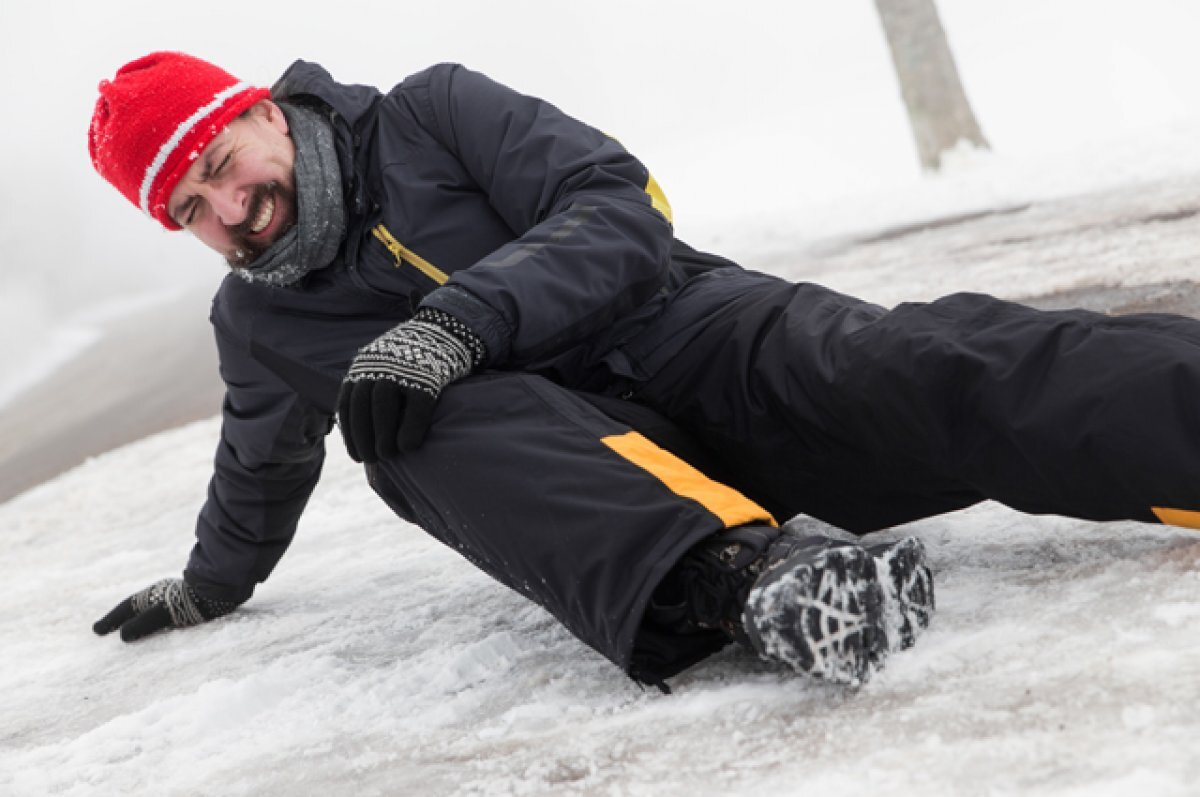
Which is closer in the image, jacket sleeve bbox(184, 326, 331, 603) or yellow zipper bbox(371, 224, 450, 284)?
yellow zipper bbox(371, 224, 450, 284)

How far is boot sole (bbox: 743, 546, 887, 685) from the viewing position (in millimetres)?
1481

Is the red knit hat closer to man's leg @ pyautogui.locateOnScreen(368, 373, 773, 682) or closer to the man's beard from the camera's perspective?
the man's beard

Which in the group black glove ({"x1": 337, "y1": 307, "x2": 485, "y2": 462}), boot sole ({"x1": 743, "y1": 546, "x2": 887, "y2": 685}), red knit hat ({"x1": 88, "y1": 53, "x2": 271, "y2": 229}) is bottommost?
boot sole ({"x1": 743, "y1": 546, "x2": 887, "y2": 685})

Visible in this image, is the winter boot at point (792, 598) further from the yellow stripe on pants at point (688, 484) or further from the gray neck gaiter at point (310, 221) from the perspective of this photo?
the gray neck gaiter at point (310, 221)

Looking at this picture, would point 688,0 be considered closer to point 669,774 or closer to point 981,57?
point 981,57

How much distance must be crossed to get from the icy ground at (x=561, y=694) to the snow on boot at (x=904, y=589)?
0.03 m

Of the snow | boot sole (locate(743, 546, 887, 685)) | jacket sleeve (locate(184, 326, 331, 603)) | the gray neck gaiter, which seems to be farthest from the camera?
jacket sleeve (locate(184, 326, 331, 603))

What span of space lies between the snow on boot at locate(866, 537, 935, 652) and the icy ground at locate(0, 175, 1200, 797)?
26 millimetres

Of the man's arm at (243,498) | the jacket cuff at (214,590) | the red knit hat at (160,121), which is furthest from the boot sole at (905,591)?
the jacket cuff at (214,590)

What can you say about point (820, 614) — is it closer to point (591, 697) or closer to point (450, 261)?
point (591, 697)

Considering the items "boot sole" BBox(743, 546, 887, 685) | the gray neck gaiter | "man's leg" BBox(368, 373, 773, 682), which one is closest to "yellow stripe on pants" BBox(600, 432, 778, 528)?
"man's leg" BBox(368, 373, 773, 682)

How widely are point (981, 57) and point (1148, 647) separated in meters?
13.4

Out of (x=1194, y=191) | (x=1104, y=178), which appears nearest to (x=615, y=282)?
(x=1194, y=191)

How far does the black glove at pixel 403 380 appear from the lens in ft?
5.80
